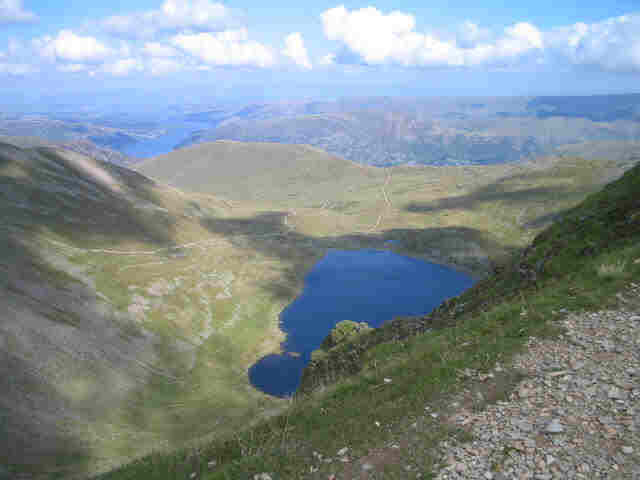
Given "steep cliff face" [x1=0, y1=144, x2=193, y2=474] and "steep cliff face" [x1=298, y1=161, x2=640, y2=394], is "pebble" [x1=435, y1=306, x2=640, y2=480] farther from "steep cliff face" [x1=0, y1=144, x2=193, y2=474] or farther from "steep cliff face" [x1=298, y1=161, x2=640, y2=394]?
"steep cliff face" [x1=0, y1=144, x2=193, y2=474]

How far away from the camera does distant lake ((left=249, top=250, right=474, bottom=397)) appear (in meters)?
113

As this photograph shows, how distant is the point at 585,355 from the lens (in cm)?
1330

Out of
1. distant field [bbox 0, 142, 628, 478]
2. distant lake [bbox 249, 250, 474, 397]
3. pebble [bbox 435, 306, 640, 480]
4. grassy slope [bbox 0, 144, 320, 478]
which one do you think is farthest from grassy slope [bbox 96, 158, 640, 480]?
distant lake [bbox 249, 250, 474, 397]

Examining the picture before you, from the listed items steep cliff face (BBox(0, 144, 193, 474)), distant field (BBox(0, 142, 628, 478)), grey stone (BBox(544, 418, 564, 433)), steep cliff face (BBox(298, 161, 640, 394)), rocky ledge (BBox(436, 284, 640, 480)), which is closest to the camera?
rocky ledge (BBox(436, 284, 640, 480))

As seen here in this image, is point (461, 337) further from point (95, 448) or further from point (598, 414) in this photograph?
point (95, 448)

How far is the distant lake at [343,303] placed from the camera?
113338 mm

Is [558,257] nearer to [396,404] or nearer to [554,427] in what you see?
[554,427]

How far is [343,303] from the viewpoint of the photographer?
534 ft

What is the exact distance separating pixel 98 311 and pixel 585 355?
106553mm

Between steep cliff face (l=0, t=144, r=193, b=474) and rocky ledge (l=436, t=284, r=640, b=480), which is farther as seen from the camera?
steep cliff face (l=0, t=144, r=193, b=474)

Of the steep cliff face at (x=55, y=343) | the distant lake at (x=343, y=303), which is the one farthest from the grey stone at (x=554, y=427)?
the distant lake at (x=343, y=303)

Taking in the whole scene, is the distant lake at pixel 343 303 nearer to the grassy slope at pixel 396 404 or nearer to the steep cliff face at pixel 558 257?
the steep cliff face at pixel 558 257

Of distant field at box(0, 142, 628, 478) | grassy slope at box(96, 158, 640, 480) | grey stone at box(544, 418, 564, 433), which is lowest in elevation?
distant field at box(0, 142, 628, 478)

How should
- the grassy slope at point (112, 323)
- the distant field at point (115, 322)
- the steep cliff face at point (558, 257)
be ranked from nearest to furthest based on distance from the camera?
the steep cliff face at point (558, 257)
the distant field at point (115, 322)
the grassy slope at point (112, 323)
